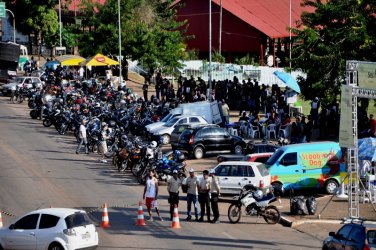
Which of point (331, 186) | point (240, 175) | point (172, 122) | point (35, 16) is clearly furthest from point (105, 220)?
point (35, 16)

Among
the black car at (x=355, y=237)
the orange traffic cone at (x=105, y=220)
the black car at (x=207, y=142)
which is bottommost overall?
the orange traffic cone at (x=105, y=220)

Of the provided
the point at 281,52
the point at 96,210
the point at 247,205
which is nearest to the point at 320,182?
the point at 247,205

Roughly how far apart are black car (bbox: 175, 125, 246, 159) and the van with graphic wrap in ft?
24.7

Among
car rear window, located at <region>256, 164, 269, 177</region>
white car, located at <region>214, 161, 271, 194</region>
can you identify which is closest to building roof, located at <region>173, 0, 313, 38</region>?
white car, located at <region>214, 161, 271, 194</region>

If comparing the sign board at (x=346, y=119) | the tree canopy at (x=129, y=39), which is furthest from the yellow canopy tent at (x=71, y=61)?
the sign board at (x=346, y=119)

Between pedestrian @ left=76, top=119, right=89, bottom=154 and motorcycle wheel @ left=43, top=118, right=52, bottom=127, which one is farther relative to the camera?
motorcycle wheel @ left=43, top=118, right=52, bottom=127

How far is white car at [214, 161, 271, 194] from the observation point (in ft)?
103

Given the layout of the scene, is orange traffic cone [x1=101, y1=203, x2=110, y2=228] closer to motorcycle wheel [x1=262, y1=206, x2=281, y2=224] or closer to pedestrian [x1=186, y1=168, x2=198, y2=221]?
pedestrian [x1=186, y1=168, x2=198, y2=221]

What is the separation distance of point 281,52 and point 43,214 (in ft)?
206

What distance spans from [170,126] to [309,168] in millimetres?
12659

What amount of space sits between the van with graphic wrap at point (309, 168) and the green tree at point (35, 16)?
55251mm

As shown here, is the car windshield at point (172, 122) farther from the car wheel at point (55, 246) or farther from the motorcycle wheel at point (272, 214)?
the car wheel at point (55, 246)

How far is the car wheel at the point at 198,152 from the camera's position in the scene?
132 feet

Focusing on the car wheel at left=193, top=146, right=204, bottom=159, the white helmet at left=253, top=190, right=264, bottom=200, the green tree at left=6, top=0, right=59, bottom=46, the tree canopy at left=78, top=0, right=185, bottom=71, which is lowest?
the white helmet at left=253, top=190, right=264, bottom=200
